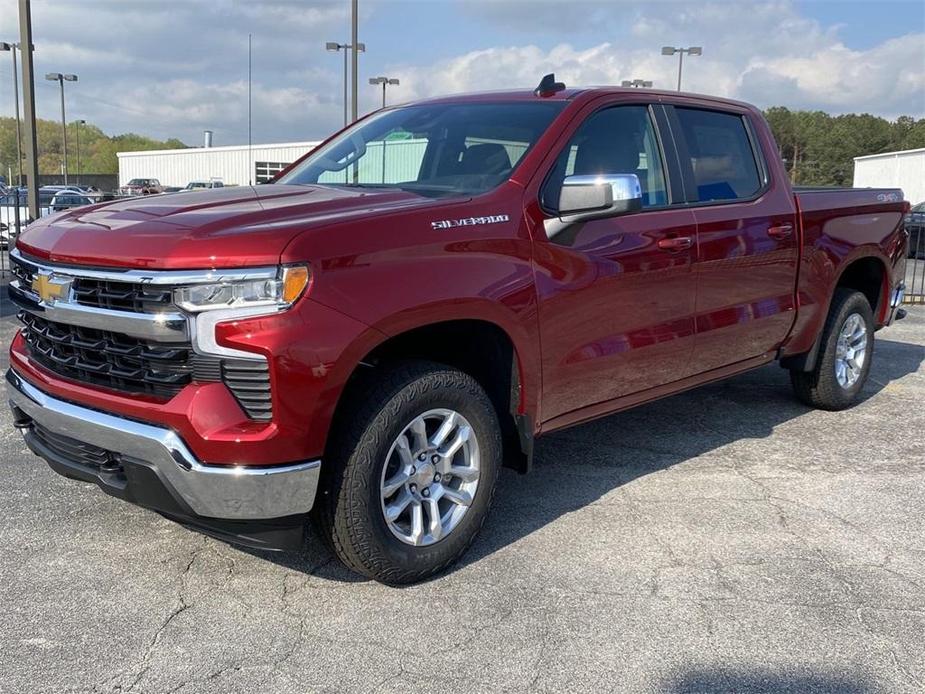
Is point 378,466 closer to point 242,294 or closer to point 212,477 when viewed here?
point 212,477

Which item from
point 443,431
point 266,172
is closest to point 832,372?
point 443,431

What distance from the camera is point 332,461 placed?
3158 mm

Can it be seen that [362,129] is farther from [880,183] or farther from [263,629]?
[880,183]

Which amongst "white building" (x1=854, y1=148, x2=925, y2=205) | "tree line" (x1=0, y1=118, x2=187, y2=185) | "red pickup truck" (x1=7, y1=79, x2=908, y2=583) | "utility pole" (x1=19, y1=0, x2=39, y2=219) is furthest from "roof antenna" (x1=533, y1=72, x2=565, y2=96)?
"tree line" (x1=0, y1=118, x2=187, y2=185)

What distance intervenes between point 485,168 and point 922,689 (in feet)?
8.43

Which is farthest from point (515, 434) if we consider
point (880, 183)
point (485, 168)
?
point (880, 183)

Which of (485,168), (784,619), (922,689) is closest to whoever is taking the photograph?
→ (922,689)

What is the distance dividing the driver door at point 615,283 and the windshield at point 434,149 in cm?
24

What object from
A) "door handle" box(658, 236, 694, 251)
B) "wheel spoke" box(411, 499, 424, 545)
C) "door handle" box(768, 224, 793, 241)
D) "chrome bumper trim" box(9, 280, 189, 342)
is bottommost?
"wheel spoke" box(411, 499, 424, 545)

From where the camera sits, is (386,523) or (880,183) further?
(880,183)

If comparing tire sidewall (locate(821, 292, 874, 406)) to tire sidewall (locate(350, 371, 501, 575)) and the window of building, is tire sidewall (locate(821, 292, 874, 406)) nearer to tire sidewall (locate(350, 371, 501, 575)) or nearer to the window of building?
tire sidewall (locate(350, 371, 501, 575))

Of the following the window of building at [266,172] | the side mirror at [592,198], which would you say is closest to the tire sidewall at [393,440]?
the side mirror at [592,198]

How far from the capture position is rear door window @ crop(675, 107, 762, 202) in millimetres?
4719

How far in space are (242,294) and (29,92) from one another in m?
11.8
